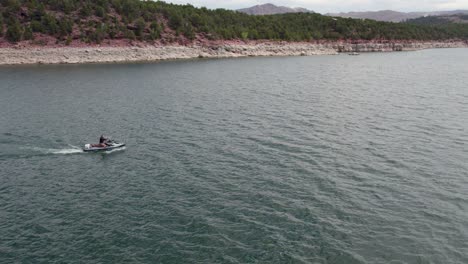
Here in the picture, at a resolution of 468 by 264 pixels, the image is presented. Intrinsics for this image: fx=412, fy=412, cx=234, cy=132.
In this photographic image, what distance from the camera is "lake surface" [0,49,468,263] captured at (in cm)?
2816

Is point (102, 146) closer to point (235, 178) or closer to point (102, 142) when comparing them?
point (102, 142)

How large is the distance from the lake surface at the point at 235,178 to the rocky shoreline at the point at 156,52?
49688mm

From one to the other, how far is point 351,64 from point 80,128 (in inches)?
3993

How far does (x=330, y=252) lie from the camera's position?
27.4 meters

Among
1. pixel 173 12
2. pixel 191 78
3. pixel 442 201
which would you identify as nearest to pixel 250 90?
pixel 191 78

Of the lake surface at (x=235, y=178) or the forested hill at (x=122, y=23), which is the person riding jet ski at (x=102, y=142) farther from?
the forested hill at (x=122, y=23)

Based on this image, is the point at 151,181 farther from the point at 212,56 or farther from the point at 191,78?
the point at 212,56

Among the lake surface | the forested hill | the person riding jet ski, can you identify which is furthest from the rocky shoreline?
the person riding jet ski

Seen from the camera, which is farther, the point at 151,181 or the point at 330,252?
the point at 151,181

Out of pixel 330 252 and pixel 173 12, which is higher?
pixel 173 12

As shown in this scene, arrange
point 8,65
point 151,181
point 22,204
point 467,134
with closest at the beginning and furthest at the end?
1. point 22,204
2. point 151,181
3. point 467,134
4. point 8,65

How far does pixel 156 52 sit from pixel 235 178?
111 meters

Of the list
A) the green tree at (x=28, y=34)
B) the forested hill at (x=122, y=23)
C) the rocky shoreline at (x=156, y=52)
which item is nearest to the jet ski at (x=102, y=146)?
the rocky shoreline at (x=156, y=52)

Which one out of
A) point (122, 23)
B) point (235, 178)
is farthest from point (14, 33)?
point (235, 178)
